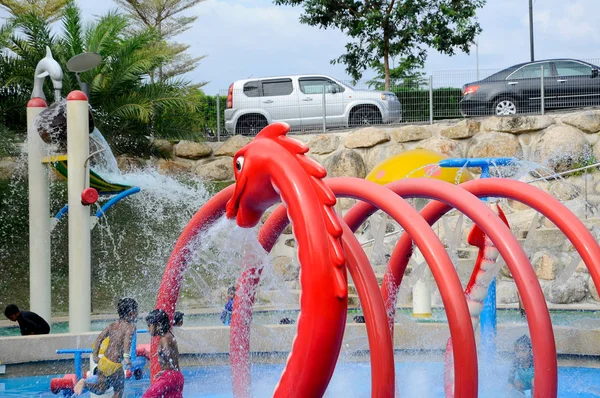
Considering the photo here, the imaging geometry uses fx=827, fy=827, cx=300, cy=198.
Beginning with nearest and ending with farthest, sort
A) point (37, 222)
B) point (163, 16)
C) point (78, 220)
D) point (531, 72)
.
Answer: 1. point (78, 220)
2. point (37, 222)
3. point (531, 72)
4. point (163, 16)

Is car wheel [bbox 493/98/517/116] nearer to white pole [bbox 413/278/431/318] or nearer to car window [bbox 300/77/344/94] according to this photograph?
car window [bbox 300/77/344/94]

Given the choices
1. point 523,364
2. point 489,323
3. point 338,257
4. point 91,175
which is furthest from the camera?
point 91,175

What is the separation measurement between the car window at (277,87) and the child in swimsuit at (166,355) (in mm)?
15062

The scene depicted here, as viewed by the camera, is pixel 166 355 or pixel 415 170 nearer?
pixel 166 355

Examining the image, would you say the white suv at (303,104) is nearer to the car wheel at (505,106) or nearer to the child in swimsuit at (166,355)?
the car wheel at (505,106)

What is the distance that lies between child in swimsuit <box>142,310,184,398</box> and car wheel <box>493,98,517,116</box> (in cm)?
1360

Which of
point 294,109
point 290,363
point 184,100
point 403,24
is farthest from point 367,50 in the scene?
point 290,363

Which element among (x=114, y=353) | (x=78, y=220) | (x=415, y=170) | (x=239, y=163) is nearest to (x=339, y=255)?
(x=239, y=163)

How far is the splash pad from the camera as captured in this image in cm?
399

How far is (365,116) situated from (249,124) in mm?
3000

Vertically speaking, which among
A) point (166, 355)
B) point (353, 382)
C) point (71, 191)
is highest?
point (71, 191)

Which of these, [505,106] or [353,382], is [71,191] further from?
[505,106]

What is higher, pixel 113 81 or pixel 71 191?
pixel 113 81

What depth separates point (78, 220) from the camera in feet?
34.9
